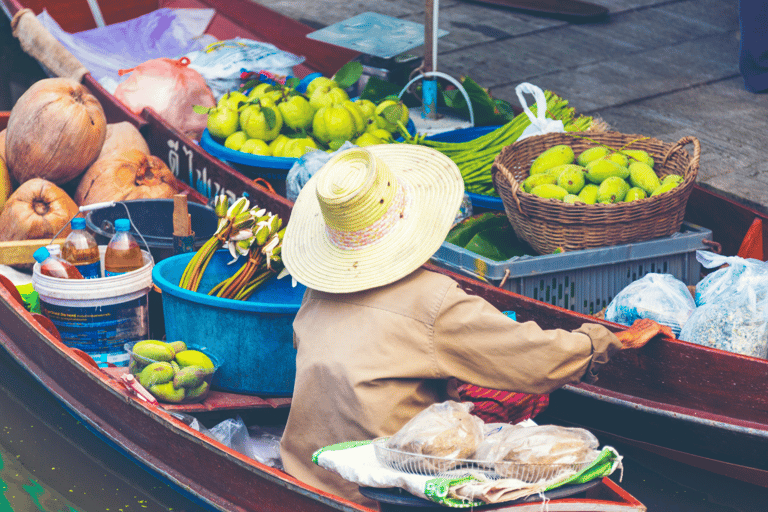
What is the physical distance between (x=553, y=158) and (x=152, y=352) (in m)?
1.79

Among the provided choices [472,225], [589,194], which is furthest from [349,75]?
[589,194]

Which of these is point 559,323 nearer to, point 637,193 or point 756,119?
point 637,193

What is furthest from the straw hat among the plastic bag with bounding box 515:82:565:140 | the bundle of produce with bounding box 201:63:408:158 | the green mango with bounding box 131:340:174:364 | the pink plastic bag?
the pink plastic bag

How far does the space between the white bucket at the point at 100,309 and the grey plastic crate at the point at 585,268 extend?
1.20 m

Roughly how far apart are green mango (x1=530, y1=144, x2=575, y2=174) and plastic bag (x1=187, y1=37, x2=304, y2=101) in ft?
8.49

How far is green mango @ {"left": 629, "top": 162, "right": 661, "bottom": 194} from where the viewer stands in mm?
3258

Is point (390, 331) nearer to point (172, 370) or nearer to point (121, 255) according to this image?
point (172, 370)

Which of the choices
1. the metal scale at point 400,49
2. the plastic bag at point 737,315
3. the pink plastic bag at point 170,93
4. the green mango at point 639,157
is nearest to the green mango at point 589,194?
the green mango at point 639,157

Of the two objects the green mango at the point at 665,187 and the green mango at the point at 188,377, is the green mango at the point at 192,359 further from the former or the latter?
the green mango at the point at 665,187

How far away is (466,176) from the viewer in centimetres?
387

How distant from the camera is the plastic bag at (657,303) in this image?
2920 mm

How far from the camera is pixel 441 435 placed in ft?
6.15

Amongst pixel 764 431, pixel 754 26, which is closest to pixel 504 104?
pixel 754 26

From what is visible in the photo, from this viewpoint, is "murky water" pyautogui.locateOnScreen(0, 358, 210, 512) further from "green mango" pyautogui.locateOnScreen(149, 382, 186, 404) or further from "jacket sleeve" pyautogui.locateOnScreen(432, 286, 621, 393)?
"jacket sleeve" pyautogui.locateOnScreen(432, 286, 621, 393)
